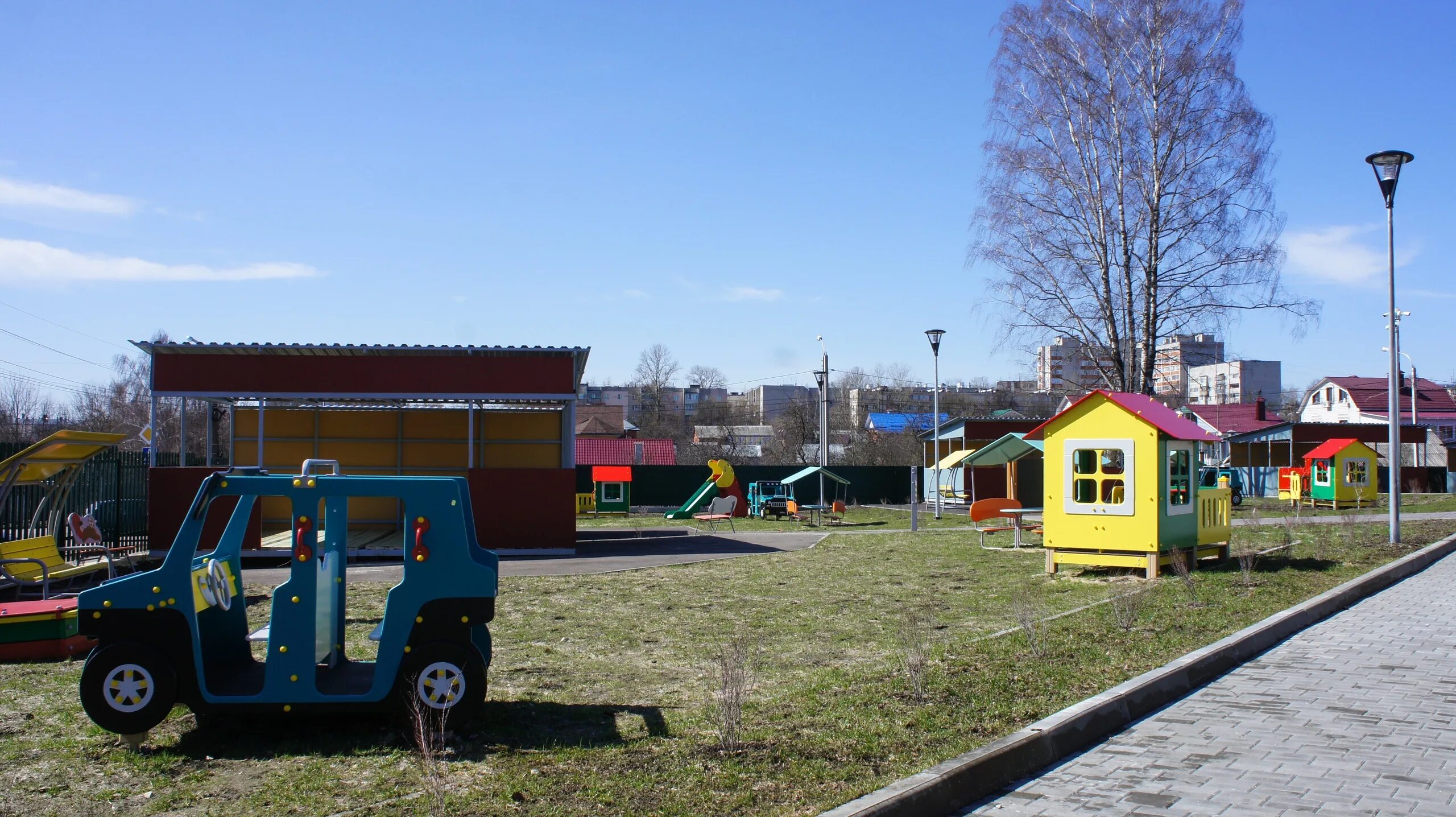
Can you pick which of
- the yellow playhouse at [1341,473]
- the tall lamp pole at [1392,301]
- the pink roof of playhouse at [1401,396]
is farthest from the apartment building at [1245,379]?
the tall lamp pole at [1392,301]

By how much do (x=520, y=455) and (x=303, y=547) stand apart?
65.7 feet

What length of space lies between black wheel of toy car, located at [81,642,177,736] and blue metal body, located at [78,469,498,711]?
0.09 metres

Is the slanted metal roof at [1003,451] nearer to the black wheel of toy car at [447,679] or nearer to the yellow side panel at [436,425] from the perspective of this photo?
the yellow side panel at [436,425]

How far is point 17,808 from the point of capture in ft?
17.1

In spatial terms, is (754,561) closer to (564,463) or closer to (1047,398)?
(564,463)

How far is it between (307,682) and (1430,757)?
662 cm

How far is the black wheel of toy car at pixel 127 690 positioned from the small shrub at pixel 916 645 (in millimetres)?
4720

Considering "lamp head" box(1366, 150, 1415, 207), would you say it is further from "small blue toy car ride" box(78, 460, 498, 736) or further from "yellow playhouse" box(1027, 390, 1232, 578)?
"small blue toy car ride" box(78, 460, 498, 736)

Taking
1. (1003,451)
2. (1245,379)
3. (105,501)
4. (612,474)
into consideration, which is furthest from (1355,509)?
(1245,379)

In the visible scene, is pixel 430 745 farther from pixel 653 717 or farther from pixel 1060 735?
pixel 1060 735

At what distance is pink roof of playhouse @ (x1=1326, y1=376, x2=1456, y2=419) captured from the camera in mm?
65125

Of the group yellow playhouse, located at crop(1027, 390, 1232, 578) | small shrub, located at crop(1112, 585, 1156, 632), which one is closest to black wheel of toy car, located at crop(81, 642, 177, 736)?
small shrub, located at crop(1112, 585, 1156, 632)

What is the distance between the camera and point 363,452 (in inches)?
1017

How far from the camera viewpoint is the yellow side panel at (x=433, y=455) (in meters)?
26.0
